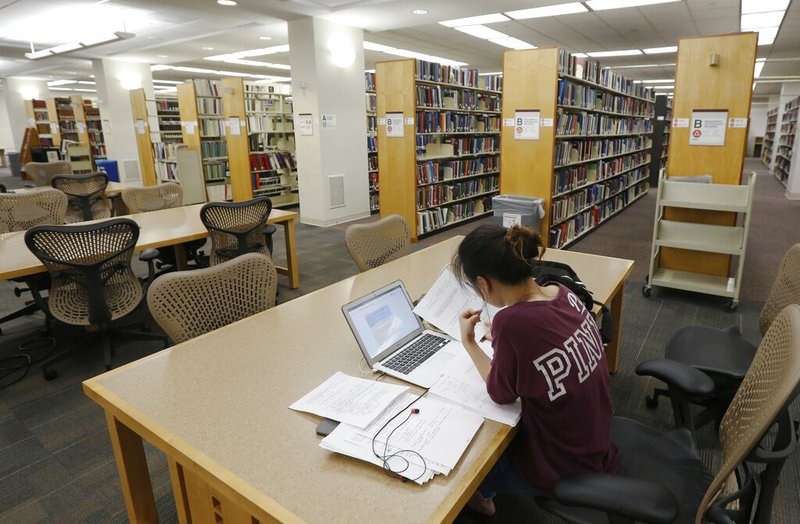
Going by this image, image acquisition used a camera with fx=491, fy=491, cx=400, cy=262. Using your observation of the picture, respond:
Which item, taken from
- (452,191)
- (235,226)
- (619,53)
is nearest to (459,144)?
(452,191)

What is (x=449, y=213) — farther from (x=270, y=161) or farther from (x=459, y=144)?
(x=270, y=161)

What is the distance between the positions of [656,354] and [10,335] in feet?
14.5

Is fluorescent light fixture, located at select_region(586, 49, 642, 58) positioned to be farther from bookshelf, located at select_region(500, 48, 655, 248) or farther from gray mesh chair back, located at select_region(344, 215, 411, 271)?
gray mesh chair back, located at select_region(344, 215, 411, 271)

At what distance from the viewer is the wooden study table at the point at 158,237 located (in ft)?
8.87

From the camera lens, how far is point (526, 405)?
48.3 inches

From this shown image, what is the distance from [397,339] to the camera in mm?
1624

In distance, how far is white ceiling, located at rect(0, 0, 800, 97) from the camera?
5.93m

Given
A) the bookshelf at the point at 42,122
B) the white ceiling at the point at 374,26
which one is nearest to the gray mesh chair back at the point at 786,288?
the white ceiling at the point at 374,26

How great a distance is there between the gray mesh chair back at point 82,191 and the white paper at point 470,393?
5.24 m

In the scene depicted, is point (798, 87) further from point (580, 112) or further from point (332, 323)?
point (332, 323)

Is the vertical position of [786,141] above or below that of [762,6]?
below

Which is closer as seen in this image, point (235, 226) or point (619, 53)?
point (235, 226)

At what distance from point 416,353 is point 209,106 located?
27.3 ft

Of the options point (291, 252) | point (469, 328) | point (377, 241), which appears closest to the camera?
point (469, 328)
